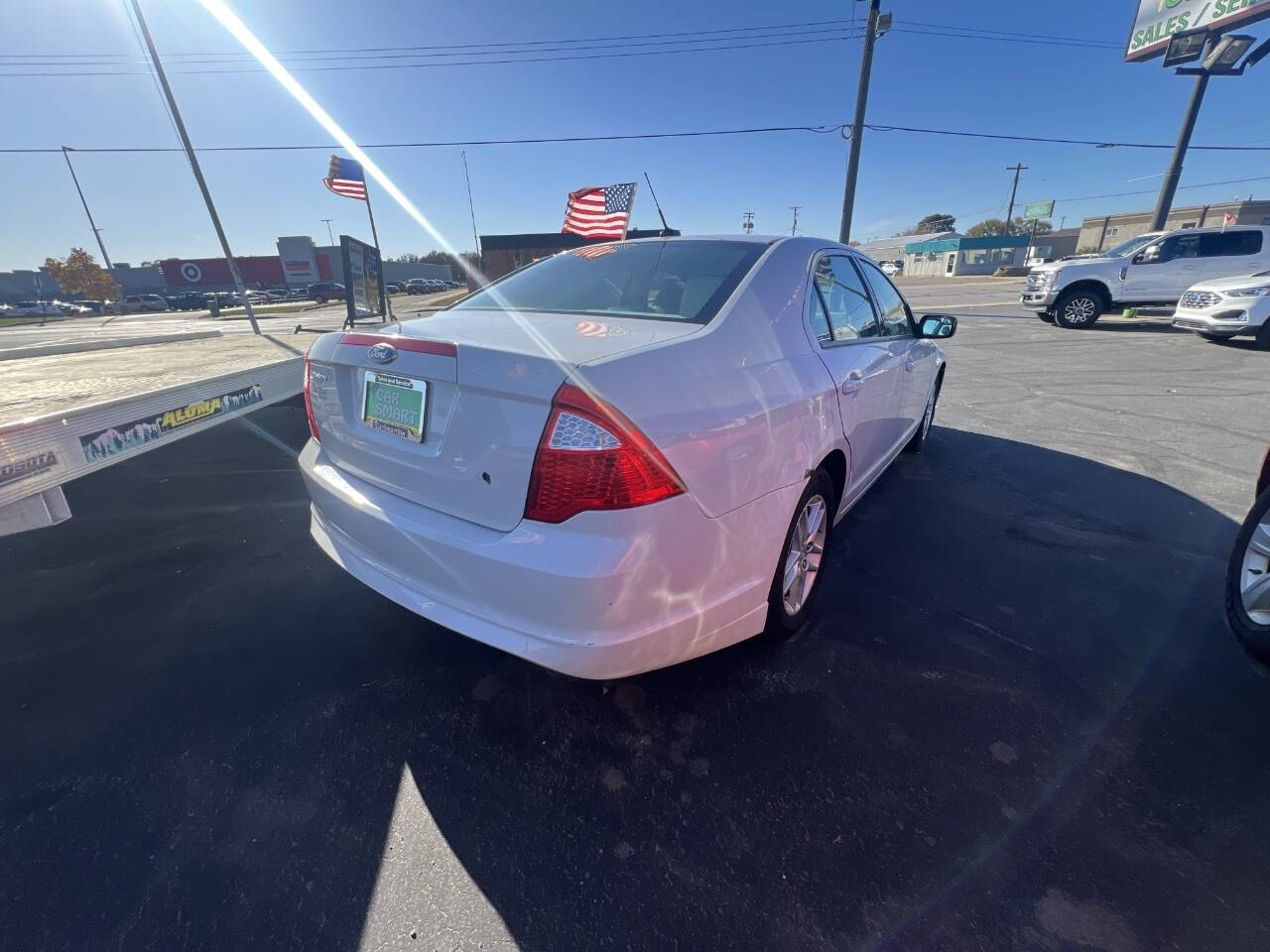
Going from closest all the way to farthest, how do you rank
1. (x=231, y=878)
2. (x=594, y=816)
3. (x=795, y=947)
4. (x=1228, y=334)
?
(x=795, y=947)
(x=231, y=878)
(x=594, y=816)
(x=1228, y=334)

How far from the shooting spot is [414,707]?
2111 millimetres

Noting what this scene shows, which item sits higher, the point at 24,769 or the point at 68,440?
the point at 68,440

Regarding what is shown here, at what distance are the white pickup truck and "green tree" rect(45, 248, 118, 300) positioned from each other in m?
78.7

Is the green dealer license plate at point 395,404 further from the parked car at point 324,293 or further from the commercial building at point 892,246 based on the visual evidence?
the commercial building at point 892,246

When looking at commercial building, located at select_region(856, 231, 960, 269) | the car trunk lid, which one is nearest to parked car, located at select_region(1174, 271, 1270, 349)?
the car trunk lid

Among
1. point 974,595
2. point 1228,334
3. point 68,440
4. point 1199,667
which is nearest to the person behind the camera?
point 68,440

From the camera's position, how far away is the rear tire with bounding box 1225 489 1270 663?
2250 mm

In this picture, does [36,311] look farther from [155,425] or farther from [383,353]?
[383,353]

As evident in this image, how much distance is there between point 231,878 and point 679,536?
5.05 ft

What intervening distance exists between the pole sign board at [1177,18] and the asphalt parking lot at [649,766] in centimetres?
2536

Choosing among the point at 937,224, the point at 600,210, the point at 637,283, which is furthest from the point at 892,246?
the point at 637,283

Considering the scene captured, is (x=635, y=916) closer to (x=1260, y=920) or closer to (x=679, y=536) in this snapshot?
(x=679, y=536)

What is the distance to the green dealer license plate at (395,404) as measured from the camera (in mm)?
1786

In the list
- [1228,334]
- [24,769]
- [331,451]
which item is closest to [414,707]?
[331,451]
